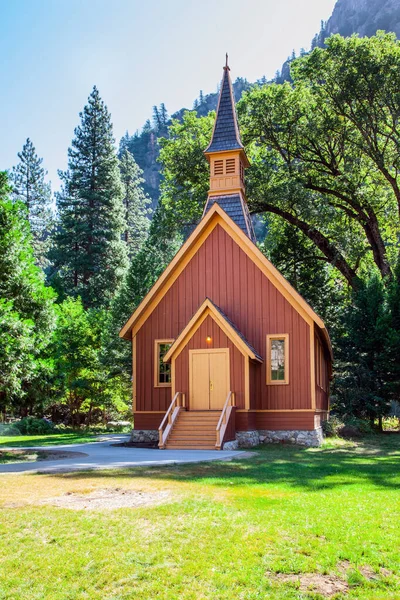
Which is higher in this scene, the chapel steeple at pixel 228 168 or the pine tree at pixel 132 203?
the pine tree at pixel 132 203

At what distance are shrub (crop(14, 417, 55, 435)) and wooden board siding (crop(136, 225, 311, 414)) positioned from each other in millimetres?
9230

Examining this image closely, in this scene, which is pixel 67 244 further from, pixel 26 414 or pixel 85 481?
pixel 85 481

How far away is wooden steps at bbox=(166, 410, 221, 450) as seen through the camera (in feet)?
50.4

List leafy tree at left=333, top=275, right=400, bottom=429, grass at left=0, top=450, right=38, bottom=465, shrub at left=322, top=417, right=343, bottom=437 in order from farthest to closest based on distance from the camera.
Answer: leafy tree at left=333, top=275, right=400, bottom=429
shrub at left=322, top=417, right=343, bottom=437
grass at left=0, top=450, right=38, bottom=465

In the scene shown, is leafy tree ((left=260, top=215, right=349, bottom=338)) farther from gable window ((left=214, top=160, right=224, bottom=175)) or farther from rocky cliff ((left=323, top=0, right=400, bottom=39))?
rocky cliff ((left=323, top=0, right=400, bottom=39))

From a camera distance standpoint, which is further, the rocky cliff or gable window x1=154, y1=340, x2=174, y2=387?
the rocky cliff

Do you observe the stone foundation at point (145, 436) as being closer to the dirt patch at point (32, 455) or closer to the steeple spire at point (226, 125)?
the dirt patch at point (32, 455)

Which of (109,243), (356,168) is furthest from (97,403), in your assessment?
(109,243)

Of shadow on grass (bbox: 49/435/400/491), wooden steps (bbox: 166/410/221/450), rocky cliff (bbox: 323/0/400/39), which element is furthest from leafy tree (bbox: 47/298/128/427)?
rocky cliff (bbox: 323/0/400/39)

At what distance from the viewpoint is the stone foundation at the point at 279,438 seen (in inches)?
648

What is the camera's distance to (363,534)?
225 inches

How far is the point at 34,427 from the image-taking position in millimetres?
26000

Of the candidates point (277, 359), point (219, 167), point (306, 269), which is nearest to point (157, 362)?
point (277, 359)

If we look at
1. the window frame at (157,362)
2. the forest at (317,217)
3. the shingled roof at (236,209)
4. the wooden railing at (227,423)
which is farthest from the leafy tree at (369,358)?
the window frame at (157,362)
